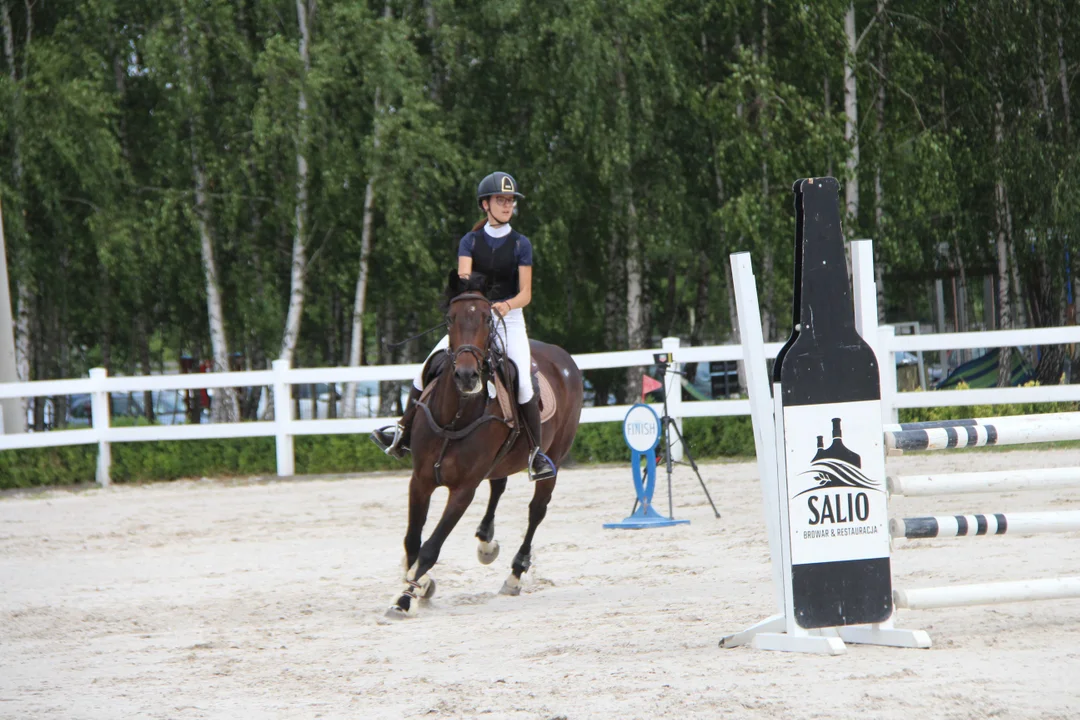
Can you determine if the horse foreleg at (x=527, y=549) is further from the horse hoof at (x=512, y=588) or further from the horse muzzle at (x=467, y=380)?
the horse muzzle at (x=467, y=380)

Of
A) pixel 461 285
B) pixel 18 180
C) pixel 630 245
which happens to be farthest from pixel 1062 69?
pixel 18 180

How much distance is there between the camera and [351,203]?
22234 millimetres

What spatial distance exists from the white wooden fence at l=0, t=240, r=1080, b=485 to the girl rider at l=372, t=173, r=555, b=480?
6261 mm

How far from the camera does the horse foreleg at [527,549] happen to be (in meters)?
7.79

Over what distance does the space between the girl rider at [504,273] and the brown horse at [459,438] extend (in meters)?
0.10

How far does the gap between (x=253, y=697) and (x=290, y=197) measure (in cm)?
1713

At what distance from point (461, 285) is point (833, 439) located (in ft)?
9.12

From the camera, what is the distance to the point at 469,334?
7.07 m

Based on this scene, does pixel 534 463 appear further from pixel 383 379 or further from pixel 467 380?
pixel 383 379

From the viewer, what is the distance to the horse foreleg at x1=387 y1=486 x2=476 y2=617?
23.2 ft

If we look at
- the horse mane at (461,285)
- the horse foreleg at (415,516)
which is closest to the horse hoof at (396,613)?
the horse foreleg at (415,516)

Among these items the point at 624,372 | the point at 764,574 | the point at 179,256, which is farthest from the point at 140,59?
the point at 764,574

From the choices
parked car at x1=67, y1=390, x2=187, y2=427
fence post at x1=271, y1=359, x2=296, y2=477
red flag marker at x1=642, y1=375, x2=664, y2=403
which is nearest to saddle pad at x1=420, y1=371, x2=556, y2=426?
red flag marker at x1=642, y1=375, x2=664, y2=403

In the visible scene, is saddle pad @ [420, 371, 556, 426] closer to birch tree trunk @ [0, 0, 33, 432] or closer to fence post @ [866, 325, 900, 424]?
fence post @ [866, 325, 900, 424]
